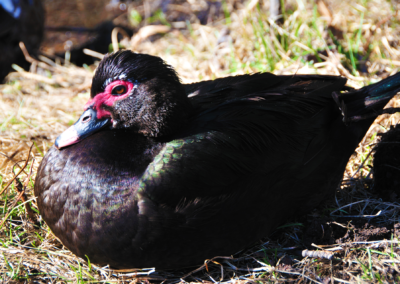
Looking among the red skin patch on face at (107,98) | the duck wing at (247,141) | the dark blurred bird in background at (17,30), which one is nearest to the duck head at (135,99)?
the red skin patch on face at (107,98)

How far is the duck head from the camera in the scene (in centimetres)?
225

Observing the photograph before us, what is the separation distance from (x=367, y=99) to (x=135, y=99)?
156 cm

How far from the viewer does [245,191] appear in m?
2.24

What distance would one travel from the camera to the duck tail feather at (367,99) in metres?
2.55

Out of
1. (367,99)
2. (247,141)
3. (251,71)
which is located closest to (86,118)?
(247,141)

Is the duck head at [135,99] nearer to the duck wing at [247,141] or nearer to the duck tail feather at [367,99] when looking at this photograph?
the duck wing at [247,141]

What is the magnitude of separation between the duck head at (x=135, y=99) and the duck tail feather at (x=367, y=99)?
1.06 metres

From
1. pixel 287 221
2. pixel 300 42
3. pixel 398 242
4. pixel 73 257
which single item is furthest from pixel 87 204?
pixel 300 42

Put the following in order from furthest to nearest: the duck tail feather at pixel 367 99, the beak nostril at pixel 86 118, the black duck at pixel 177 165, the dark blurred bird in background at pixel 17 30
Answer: the dark blurred bird in background at pixel 17 30, the duck tail feather at pixel 367 99, the beak nostril at pixel 86 118, the black duck at pixel 177 165

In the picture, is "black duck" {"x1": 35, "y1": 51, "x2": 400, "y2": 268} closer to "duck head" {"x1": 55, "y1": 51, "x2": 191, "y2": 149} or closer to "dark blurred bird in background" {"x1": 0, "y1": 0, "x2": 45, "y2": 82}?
"duck head" {"x1": 55, "y1": 51, "x2": 191, "y2": 149}

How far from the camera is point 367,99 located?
8.63 ft

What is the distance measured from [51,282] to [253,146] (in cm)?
145

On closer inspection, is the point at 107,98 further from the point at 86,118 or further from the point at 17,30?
the point at 17,30

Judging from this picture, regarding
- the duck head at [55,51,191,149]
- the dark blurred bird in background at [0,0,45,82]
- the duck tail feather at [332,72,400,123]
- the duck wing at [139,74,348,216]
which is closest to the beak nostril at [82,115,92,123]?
the duck head at [55,51,191,149]
